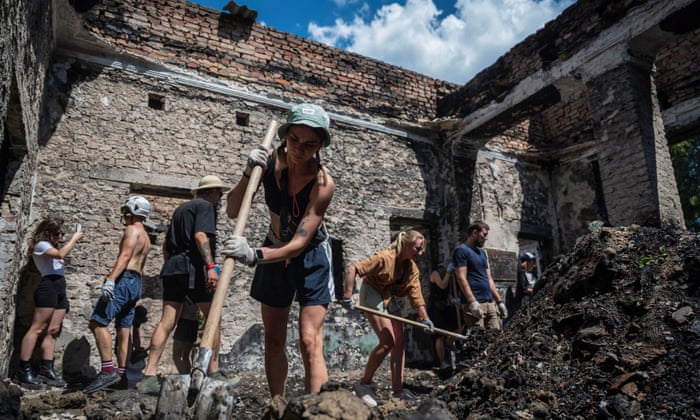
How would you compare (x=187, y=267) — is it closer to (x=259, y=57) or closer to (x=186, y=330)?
(x=186, y=330)

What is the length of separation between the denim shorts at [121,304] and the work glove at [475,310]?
360cm

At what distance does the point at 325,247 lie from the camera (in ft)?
8.66

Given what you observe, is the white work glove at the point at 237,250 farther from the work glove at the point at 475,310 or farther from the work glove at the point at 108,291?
the work glove at the point at 475,310

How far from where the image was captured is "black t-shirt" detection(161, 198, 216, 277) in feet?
12.5

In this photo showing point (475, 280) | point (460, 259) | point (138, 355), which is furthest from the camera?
point (475, 280)

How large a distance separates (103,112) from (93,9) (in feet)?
4.50

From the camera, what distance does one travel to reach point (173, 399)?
191cm

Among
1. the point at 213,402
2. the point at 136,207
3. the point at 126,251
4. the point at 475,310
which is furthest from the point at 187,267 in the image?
the point at 475,310

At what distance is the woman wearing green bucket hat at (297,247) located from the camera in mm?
2398

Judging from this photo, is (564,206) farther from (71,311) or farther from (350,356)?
(71,311)

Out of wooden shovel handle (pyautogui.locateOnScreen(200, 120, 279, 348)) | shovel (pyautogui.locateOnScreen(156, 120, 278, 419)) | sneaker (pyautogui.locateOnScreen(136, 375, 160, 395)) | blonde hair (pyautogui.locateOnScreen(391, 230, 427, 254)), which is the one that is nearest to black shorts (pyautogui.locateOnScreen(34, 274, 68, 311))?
sneaker (pyautogui.locateOnScreen(136, 375, 160, 395))

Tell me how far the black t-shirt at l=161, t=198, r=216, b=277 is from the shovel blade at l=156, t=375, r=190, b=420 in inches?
77.5

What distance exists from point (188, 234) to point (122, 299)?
2.62ft

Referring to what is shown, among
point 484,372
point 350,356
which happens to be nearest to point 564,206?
point 350,356
